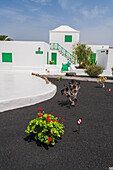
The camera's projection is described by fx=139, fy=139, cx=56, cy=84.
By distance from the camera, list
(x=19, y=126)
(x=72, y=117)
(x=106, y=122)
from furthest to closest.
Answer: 1. (x=72, y=117)
2. (x=106, y=122)
3. (x=19, y=126)

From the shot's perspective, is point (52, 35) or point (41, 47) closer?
point (41, 47)

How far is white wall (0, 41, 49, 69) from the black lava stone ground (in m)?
13.9

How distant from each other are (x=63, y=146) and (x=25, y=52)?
1682 cm

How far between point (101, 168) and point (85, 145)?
2.47 ft

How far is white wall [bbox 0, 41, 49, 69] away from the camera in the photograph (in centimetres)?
1853

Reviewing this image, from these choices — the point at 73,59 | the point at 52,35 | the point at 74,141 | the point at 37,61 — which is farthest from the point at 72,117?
the point at 52,35

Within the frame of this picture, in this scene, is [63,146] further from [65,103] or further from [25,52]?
[25,52]

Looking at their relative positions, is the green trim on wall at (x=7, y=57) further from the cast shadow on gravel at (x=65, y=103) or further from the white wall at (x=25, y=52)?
the cast shadow on gravel at (x=65, y=103)

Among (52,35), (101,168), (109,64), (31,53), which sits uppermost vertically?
(52,35)

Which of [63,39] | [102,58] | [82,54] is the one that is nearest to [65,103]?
[102,58]

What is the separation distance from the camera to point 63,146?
11.3ft

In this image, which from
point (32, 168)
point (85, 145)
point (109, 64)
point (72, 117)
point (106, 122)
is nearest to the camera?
point (32, 168)

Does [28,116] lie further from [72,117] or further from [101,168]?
[101,168]

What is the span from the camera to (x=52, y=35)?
1027 inches
